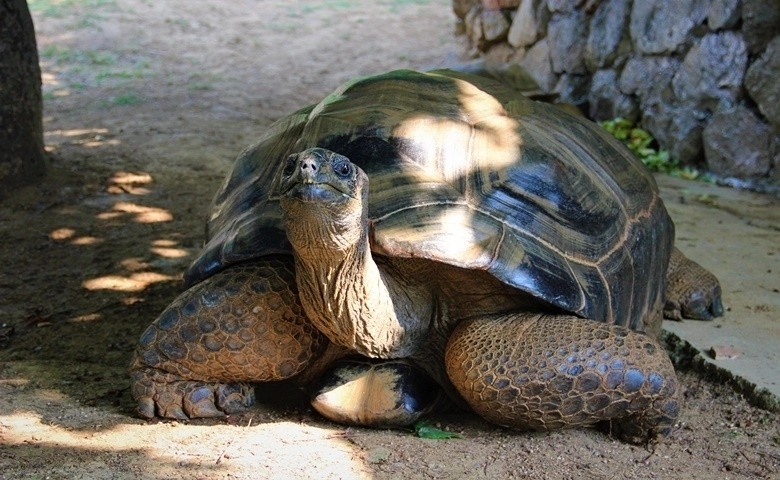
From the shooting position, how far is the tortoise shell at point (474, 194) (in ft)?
9.04

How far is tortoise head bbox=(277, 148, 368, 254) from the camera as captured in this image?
7.43 feet

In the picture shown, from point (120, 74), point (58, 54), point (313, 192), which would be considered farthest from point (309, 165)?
point (58, 54)

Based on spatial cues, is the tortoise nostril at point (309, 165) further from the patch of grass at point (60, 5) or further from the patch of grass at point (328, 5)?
the patch of grass at point (328, 5)

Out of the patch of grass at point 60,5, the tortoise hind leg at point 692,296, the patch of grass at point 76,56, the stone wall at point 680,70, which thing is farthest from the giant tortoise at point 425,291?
the patch of grass at point 60,5

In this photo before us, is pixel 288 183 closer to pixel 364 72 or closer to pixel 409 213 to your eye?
pixel 409 213

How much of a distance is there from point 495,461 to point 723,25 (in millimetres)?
4538

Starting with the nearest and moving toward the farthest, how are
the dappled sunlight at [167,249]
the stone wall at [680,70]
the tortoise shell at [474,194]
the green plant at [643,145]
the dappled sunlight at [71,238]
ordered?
1. the tortoise shell at [474,194]
2. the dappled sunlight at [167,249]
3. the dappled sunlight at [71,238]
4. the stone wall at [680,70]
5. the green plant at [643,145]

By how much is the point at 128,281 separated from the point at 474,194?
7.30ft

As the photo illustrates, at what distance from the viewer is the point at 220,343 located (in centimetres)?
286

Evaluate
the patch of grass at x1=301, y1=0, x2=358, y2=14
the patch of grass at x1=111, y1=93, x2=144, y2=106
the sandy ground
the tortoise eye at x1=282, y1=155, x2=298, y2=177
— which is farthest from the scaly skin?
the patch of grass at x1=301, y1=0, x2=358, y2=14

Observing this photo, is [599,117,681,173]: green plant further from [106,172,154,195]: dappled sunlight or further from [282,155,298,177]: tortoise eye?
[282,155,298,177]: tortoise eye

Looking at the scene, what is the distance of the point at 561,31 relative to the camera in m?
8.07

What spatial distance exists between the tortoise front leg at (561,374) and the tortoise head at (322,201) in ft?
1.96

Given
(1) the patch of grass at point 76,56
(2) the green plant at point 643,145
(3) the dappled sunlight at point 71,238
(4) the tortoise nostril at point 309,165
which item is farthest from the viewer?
(1) the patch of grass at point 76,56
